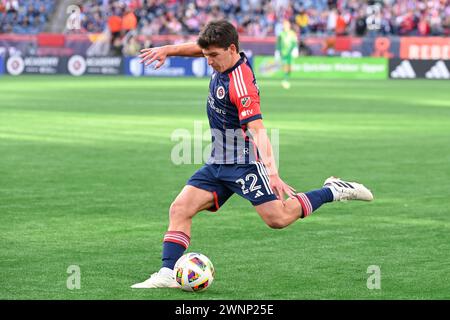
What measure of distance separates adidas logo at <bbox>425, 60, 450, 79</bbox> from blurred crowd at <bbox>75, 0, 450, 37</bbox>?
14.1ft

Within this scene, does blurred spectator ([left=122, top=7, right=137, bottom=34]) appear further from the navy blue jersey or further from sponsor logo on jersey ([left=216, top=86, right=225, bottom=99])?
sponsor logo on jersey ([left=216, top=86, right=225, bottom=99])

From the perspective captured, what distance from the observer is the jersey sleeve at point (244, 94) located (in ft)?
25.1

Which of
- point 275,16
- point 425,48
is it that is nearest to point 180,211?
point 425,48

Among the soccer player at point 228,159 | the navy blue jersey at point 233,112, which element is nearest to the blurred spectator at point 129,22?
the soccer player at point 228,159

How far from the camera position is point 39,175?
14.6 meters

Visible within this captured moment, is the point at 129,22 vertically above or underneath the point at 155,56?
underneath

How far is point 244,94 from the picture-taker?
768cm

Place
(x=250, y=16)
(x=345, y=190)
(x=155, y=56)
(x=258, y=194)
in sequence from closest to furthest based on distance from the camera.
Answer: (x=258, y=194)
(x=155, y=56)
(x=345, y=190)
(x=250, y=16)

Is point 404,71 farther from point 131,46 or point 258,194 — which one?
point 258,194

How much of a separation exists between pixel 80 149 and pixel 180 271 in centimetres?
1046

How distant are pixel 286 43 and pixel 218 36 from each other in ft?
104

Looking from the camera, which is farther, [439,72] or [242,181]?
[439,72]

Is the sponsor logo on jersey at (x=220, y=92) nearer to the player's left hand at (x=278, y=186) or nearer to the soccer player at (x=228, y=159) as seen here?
the soccer player at (x=228, y=159)

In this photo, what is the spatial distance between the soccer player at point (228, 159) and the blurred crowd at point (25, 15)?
4525cm
